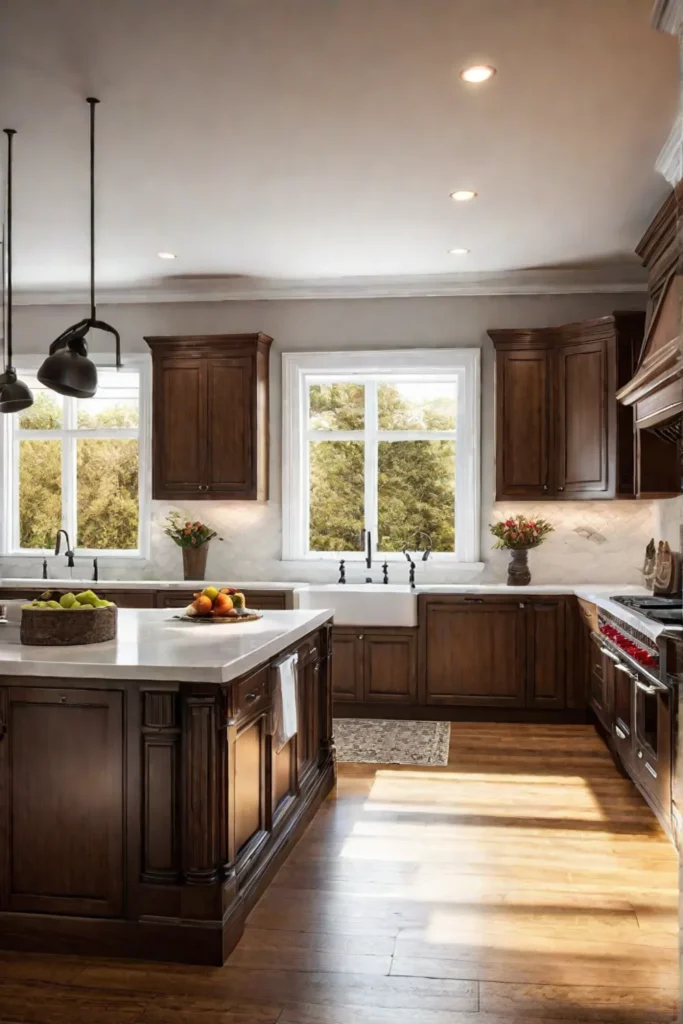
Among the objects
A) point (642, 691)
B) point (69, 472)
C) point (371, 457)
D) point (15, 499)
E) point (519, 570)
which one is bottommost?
point (642, 691)

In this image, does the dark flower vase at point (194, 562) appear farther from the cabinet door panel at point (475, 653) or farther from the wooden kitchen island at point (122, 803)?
the wooden kitchen island at point (122, 803)

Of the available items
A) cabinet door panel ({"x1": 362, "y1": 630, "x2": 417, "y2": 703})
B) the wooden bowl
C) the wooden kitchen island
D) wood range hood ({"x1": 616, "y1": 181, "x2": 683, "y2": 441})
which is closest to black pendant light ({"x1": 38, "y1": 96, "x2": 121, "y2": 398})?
the wooden bowl

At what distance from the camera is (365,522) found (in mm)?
7141

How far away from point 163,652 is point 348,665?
3.37m

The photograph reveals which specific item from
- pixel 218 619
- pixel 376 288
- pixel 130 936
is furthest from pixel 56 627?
pixel 376 288

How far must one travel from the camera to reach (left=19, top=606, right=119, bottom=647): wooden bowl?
3.25 metres

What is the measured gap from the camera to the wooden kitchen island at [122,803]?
113 inches

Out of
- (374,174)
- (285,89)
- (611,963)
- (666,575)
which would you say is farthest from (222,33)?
(666,575)

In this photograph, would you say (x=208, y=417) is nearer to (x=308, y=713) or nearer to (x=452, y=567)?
(x=452, y=567)

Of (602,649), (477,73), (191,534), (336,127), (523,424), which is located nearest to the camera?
(477,73)

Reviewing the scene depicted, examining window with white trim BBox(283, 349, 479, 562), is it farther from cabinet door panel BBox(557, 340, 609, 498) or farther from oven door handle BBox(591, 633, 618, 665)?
oven door handle BBox(591, 633, 618, 665)

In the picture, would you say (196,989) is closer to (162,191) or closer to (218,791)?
(218,791)

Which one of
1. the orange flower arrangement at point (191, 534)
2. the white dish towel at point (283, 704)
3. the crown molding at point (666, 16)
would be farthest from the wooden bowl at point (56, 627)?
the orange flower arrangement at point (191, 534)

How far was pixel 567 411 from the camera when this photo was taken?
6.43m
